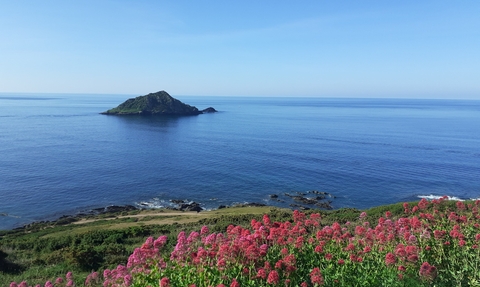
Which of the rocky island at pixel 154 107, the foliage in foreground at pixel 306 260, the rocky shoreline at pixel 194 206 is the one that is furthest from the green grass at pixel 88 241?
the rocky island at pixel 154 107

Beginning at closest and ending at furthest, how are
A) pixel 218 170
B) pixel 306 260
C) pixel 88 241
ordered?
pixel 306 260, pixel 88 241, pixel 218 170

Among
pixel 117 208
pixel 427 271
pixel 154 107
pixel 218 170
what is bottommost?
pixel 117 208

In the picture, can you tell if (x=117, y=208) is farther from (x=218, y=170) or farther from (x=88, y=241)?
(x=218, y=170)

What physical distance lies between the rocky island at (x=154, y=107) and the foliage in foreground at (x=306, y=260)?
170736mm

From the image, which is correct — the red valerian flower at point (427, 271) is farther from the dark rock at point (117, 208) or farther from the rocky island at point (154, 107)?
the rocky island at point (154, 107)

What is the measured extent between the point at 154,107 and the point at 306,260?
587ft

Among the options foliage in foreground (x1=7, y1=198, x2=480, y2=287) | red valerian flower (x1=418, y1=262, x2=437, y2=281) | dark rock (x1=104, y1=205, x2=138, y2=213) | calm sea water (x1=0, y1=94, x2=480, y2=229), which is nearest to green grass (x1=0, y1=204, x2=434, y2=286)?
dark rock (x1=104, y1=205, x2=138, y2=213)

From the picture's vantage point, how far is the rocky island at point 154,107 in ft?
566

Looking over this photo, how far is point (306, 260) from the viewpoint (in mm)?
7492

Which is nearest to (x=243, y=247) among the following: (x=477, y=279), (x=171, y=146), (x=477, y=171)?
(x=477, y=279)

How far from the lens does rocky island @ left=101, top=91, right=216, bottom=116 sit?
172 meters

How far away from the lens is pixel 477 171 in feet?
190

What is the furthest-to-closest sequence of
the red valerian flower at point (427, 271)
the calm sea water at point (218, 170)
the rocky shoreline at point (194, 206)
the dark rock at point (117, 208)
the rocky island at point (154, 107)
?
the rocky island at point (154, 107) → the calm sea water at point (218, 170) → the dark rock at point (117, 208) → the rocky shoreline at point (194, 206) → the red valerian flower at point (427, 271)

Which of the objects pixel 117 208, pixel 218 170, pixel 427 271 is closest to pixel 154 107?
pixel 218 170
